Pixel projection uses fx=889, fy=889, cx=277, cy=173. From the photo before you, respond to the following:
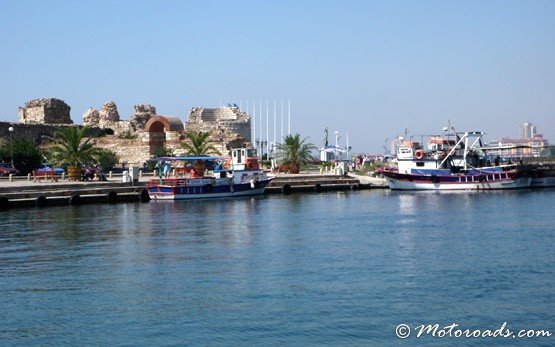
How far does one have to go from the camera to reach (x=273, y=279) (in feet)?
60.7

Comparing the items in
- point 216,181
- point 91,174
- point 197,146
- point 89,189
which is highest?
point 197,146

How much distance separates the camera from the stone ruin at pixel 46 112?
61656 millimetres

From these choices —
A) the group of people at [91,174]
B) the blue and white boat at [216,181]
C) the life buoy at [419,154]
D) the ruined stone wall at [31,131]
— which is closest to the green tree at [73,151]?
the group of people at [91,174]

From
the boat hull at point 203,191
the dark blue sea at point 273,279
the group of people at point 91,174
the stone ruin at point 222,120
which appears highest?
the stone ruin at point 222,120

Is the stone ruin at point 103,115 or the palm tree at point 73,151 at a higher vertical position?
the stone ruin at point 103,115

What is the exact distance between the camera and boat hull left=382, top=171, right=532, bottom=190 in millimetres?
49500

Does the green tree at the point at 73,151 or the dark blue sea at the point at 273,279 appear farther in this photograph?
the green tree at the point at 73,151

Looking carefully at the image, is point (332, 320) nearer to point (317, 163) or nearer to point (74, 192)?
point (74, 192)

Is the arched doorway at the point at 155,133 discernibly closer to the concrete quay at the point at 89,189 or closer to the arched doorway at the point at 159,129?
the arched doorway at the point at 159,129

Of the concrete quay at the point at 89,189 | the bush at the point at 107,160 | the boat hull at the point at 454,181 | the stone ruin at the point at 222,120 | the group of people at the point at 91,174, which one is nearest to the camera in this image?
the concrete quay at the point at 89,189

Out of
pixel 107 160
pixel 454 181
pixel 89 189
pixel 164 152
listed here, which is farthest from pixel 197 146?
pixel 454 181

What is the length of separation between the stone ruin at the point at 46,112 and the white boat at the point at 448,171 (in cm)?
2453

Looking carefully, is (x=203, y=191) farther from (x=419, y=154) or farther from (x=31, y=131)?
(x=31, y=131)

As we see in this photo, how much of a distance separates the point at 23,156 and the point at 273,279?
33594mm
